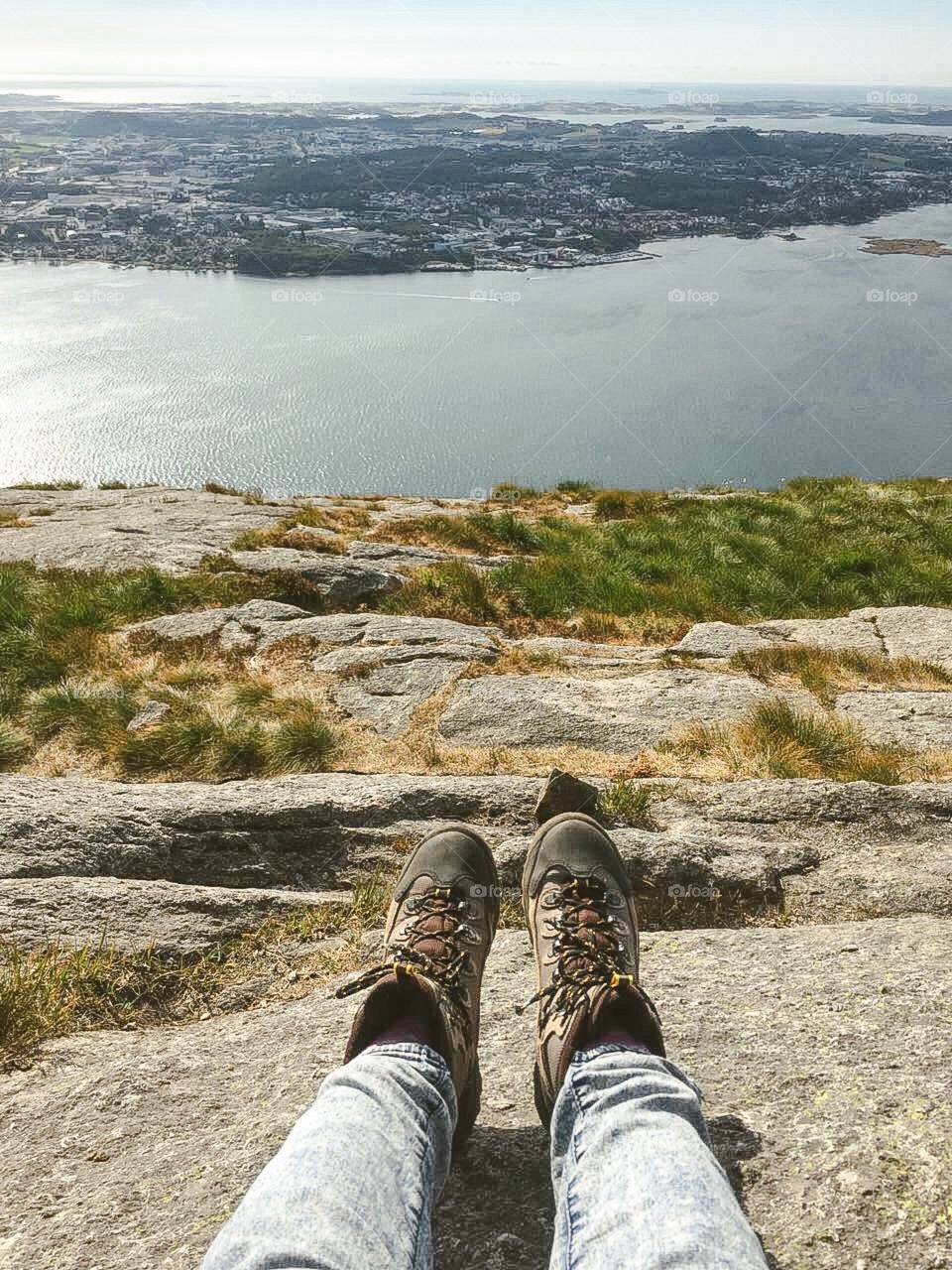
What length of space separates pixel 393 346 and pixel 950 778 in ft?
192

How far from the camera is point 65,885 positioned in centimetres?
408

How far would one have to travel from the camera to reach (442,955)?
3168 millimetres

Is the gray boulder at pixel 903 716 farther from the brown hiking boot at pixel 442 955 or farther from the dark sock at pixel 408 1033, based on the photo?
the dark sock at pixel 408 1033

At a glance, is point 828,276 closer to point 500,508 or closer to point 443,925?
point 500,508

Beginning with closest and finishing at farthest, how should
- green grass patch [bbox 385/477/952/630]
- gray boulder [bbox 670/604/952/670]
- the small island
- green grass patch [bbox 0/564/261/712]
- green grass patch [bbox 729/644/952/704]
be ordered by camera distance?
1. green grass patch [bbox 0/564/261/712]
2. green grass patch [bbox 729/644/952/704]
3. gray boulder [bbox 670/604/952/670]
4. green grass patch [bbox 385/477/952/630]
5. the small island

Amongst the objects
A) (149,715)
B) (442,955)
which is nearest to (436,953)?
(442,955)

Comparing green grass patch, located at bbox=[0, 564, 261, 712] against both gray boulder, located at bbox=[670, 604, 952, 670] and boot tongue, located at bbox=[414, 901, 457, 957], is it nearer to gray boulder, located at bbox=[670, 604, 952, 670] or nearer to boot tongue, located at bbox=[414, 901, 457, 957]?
boot tongue, located at bbox=[414, 901, 457, 957]

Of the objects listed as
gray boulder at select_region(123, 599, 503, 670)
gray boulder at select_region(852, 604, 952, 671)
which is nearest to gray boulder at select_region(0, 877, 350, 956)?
gray boulder at select_region(123, 599, 503, 670)

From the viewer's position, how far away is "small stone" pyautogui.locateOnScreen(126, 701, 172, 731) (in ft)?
20.8

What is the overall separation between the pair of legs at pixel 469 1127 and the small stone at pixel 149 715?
3.88 m

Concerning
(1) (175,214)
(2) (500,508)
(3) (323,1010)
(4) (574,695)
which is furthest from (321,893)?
(1) (175,214)

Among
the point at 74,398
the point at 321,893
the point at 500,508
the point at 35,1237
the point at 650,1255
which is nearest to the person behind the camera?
the point at 650,1255

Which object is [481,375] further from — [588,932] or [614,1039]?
[614,1039]

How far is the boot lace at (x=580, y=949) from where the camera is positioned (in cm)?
281
